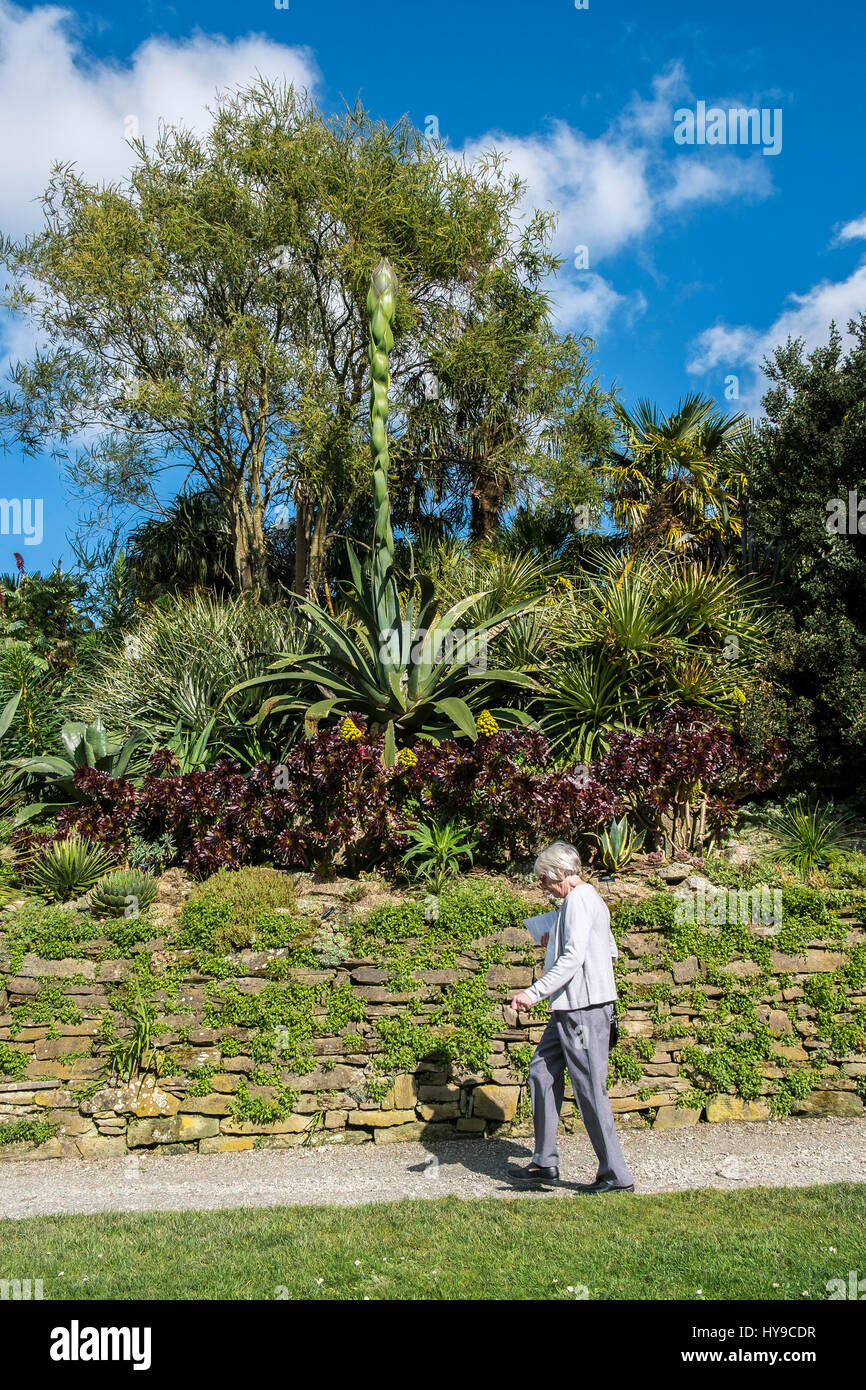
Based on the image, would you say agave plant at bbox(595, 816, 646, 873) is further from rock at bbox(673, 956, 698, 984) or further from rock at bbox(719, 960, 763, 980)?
rock at bbox(719, 960, 763, 980)

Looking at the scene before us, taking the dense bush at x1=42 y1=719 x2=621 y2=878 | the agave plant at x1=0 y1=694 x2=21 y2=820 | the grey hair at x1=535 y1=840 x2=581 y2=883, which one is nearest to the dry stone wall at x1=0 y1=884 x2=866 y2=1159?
the dense bush at x1=42 y1=719 x2=621 y2=878

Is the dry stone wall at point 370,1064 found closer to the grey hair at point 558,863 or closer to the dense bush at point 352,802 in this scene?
the dense bush at point 352,802

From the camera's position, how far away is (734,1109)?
6801 millimetres

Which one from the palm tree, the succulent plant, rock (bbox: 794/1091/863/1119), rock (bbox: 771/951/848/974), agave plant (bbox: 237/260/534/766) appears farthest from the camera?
the palm tree

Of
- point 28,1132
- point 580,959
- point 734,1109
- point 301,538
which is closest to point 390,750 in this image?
point 580,959

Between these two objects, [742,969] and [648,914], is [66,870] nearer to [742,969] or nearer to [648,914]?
[648,914]

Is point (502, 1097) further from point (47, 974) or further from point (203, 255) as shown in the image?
point (203, 255)

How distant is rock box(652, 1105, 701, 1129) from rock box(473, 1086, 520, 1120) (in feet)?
3.08

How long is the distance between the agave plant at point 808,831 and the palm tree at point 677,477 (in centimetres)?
437

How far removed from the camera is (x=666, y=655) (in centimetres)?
937

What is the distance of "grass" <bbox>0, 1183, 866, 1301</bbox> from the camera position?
13.4 feet

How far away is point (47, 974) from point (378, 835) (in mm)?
2569

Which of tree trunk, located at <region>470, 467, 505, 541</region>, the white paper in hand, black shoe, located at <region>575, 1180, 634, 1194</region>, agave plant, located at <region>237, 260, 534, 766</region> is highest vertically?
tree trunk, located at <region>470, 467, 505, 541</region>

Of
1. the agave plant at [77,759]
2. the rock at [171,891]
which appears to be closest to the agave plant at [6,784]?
the agave plant at [77,759]
